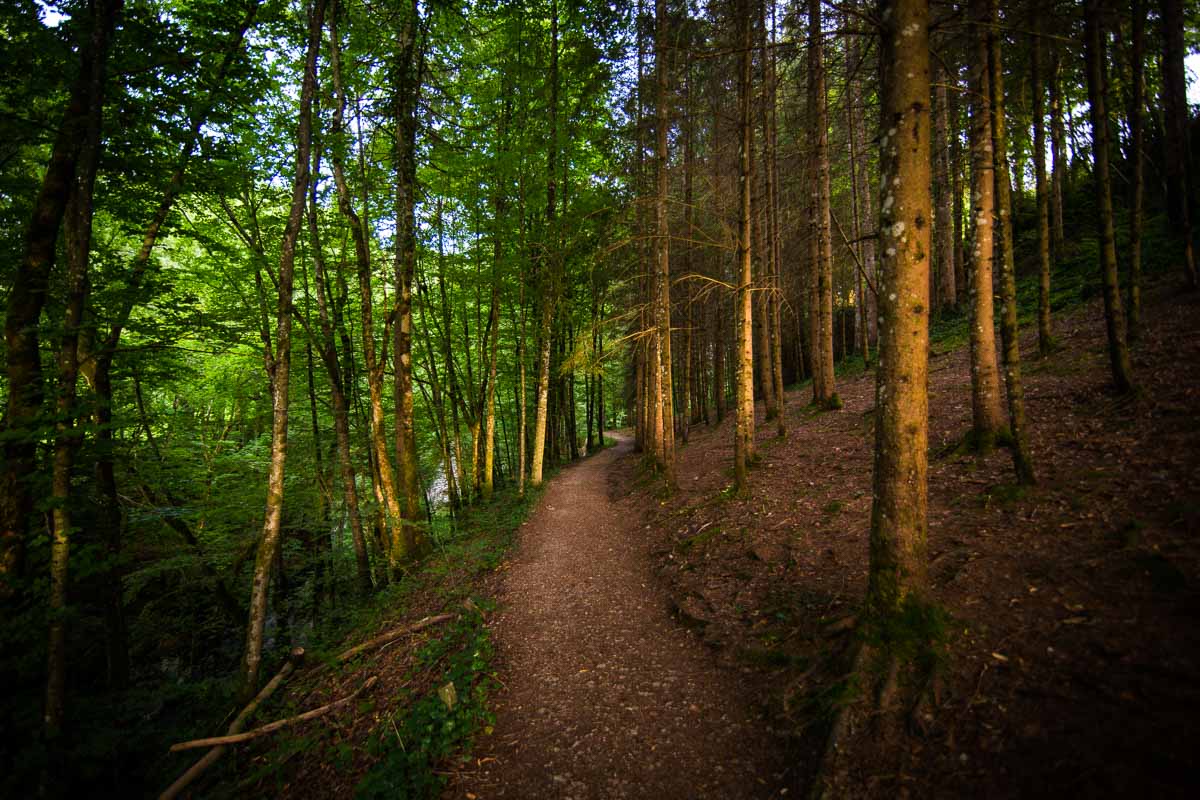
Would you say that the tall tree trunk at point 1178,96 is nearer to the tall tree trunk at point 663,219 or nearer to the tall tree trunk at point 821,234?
the tall tree trunk at point 821,234

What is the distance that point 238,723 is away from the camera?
5.49 m

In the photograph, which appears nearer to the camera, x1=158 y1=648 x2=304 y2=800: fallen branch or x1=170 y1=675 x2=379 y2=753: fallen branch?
x1=158 y1=648 x2=304 y2=800: fallen branch

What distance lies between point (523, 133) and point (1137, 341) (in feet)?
47.5

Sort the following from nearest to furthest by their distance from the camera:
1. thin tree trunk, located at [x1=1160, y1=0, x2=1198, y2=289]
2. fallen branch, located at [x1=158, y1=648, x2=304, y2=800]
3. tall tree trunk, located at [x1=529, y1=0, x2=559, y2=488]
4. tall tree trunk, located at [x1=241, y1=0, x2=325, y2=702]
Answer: fallen branch, located at [x1=158, y1=648, x2=304, y2=800], tall tree trunk, located at [x1=241, y1=0, x2=325, y2=702], thin tree trunk, located at [x1=1160, y1=0, x2=1198, y2=289], tall tree trunk, located at [x1=529, y1=0, x2=559, y2=488]

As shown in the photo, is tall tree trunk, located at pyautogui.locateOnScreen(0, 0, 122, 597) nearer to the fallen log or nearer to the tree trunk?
the fallen log

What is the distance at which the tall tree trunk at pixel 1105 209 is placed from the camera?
550 cm

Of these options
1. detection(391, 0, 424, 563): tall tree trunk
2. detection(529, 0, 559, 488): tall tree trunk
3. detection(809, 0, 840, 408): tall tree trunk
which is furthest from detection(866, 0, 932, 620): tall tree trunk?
detection(529, 0, 559, 488): tall tree trunk

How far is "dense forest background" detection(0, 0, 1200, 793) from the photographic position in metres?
5.41

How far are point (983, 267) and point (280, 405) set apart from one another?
34.7ft

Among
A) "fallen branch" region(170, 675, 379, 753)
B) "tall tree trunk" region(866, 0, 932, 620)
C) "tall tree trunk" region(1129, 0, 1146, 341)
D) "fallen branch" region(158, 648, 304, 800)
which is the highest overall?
"tall tree trunk" region(1129, 0, 1146, 341)

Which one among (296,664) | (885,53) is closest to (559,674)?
(296,664)

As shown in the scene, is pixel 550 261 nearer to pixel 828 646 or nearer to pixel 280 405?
pixel 280 405

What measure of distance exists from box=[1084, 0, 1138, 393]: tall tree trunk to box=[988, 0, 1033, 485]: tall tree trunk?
1.13 m

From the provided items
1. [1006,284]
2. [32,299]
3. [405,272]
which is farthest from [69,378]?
[1006,284]
